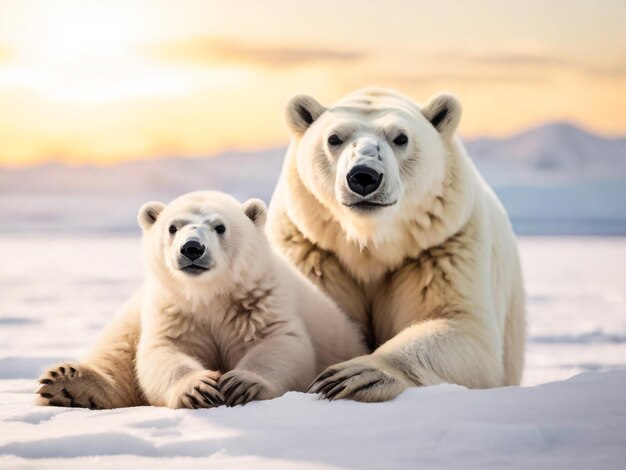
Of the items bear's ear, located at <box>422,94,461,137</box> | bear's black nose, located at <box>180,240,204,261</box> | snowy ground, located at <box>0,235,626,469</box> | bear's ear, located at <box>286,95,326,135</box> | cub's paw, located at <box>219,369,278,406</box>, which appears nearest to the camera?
snowy ground, located at <box>0,235,626,469</box>

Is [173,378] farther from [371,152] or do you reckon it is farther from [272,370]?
[371,152]

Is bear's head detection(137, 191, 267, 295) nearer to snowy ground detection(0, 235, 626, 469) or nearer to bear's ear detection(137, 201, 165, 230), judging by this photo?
bear's ear detection(137, 201, 165, 230)

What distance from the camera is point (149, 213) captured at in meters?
4.52

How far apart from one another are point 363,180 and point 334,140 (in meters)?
0.46

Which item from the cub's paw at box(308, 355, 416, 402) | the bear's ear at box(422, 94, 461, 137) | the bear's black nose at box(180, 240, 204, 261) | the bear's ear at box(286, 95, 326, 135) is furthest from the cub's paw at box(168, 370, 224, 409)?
the bear's ear at box(422, 94, 461, 137)

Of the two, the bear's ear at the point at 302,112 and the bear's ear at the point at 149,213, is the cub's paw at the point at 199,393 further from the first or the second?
the bear's ear at the point at 302,112

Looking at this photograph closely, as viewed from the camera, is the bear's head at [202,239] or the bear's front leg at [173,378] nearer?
the bear's front leg at [173,378]

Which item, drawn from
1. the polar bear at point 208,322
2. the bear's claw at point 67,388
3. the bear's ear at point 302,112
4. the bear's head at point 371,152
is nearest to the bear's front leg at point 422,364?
the polar bear at point 208,322

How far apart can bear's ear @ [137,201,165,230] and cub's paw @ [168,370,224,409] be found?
97 centimetres

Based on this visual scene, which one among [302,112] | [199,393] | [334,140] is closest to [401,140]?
[334,140]

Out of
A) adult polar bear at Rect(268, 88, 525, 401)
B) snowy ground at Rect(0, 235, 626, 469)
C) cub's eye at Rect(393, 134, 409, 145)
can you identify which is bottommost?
snowy ground at Rect(0, 235, 626, 469)

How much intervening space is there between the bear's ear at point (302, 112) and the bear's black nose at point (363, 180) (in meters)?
0.85

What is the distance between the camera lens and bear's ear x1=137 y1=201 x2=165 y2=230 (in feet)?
14.8

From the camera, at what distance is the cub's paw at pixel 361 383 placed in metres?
3.76
